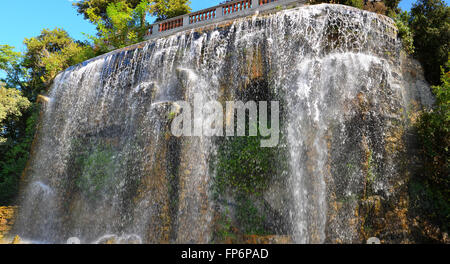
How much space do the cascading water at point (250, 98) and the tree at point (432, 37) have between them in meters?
0.98

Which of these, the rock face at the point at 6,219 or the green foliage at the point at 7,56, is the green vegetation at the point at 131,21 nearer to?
the green foliage at the point at 7,56

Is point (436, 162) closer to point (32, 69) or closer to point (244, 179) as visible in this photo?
point (244, 179)

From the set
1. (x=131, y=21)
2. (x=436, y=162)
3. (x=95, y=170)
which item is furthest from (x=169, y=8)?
(x=436, y=162)

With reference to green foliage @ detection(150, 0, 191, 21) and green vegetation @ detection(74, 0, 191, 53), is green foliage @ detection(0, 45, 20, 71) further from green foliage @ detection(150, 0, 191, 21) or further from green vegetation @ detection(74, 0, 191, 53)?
green foliage @ detection(150, 0, 191, 21)

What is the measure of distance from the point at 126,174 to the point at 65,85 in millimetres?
5608

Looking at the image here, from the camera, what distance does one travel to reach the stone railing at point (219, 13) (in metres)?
10.1

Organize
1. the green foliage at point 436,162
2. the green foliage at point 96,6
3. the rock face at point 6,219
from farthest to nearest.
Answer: the green foliage at point 96,6 < the rock face at point 6,219 < the green foliage at point 436,162

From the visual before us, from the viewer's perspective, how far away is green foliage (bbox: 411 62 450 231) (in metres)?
7.31

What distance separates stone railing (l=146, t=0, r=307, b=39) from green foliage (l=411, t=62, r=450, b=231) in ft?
16.3

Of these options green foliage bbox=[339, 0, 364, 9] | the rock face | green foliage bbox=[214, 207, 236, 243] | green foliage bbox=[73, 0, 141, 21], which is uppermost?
green foliage bbox=[73, 0, 141, 21]

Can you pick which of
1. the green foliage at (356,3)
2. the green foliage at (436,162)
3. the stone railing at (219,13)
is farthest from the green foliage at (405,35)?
the stone railing at (219,13)

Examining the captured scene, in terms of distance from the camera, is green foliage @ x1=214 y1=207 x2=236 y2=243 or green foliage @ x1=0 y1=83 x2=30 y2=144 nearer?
green foliage @ x1=214 y1=207 x2=236 y2=243

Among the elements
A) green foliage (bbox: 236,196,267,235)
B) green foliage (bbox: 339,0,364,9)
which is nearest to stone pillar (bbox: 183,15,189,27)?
green foliage (bbox: 339,0,364,9)
